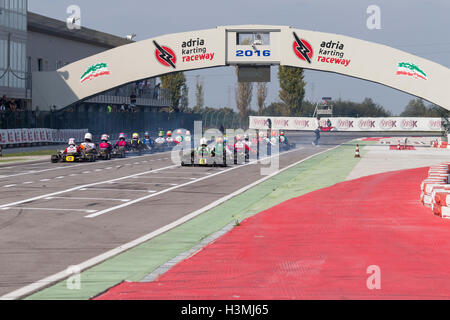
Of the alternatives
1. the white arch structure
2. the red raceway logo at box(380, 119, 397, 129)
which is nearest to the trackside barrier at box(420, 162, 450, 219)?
the white arch structure

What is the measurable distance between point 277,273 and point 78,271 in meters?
2.77

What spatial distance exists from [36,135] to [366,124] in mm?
51353

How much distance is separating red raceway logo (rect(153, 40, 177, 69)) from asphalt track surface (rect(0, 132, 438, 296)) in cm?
1772

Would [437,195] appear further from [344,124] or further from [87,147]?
[344,124]

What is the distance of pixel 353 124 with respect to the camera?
90125mm

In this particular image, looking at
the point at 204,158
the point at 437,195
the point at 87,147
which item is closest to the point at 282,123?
the point at 87,147

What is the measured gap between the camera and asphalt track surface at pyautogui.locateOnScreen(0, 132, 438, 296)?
1176 cm

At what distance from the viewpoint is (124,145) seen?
41031 millimetres

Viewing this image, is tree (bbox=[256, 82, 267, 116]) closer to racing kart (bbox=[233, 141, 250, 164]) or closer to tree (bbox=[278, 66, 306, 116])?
tree (bbox=[278, 66, 306, 116])

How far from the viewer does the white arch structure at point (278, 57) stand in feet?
158

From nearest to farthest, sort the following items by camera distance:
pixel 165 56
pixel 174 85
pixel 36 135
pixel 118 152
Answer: pixel 118 152
pixel 36 135
pixel 165 56
pixel 174 85

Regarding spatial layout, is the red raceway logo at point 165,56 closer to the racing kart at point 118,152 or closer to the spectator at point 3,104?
the spectator at point 3,104

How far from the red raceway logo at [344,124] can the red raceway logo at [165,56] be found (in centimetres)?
4313

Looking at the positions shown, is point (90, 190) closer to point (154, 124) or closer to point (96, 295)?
point (96, 295)
